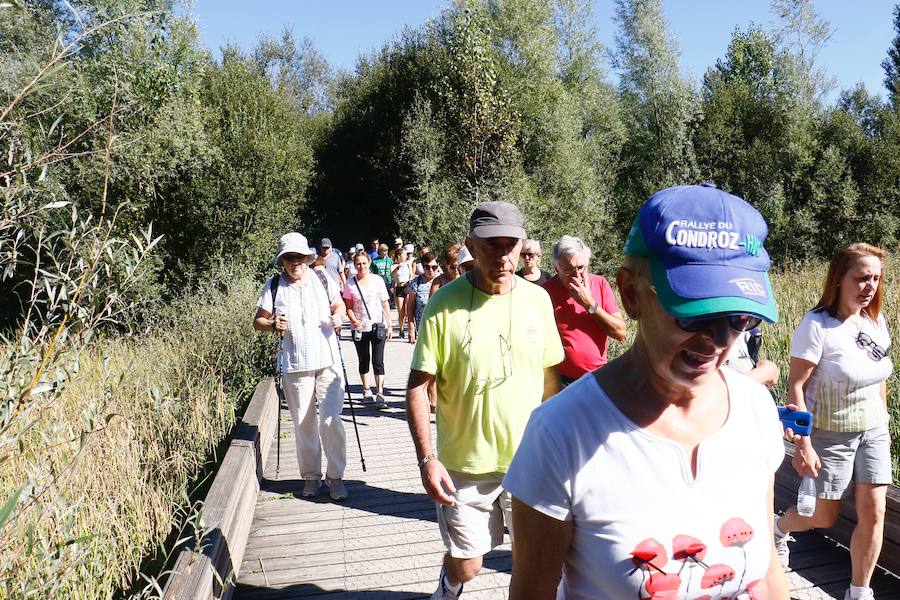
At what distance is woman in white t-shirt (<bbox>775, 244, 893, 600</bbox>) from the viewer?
3555 mm

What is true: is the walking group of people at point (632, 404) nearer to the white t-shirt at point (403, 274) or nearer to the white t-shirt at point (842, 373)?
the white t-shirt at point (842, 373)

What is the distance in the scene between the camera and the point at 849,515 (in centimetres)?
424

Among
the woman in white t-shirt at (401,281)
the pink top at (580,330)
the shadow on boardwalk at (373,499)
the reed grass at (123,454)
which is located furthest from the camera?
the woman in white t-shirt at (401,281)

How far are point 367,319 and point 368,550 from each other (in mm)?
4328

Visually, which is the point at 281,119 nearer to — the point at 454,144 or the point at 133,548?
the point at 454,144

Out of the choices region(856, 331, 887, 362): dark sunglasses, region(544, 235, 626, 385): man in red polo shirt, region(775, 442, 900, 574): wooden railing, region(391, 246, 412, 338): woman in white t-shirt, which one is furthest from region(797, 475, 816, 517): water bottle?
region(391, 246, 412, 338): woman in white t-shirt

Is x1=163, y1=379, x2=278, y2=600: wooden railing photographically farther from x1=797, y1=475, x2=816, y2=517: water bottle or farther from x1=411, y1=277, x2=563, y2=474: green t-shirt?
x1=797, y1=475, x2=816, y2=517: water bottle

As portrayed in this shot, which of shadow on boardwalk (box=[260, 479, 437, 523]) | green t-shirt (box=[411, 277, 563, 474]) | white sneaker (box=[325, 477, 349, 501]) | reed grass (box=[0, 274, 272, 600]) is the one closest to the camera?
reed grass (box=[0, 274, 272, 600])

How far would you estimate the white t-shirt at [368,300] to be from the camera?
350 inches

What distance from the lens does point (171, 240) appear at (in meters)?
17.5

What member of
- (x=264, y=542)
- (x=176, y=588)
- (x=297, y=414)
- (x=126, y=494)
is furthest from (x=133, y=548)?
(x=297, y=414)

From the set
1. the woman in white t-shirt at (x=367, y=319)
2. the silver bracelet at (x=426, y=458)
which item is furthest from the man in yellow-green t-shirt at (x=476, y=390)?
the woman in white t-shirt at (x=367, y=319)

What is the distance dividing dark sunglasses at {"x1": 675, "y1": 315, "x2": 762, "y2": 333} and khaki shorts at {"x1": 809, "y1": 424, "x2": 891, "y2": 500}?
271 cm

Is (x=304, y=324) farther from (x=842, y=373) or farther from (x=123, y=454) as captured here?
(x=842, y=373)
